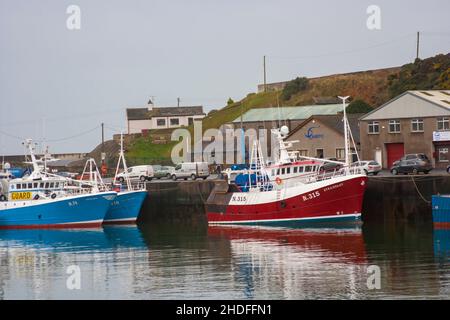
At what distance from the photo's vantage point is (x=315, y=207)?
5612 centimetres

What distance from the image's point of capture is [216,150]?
95.0m

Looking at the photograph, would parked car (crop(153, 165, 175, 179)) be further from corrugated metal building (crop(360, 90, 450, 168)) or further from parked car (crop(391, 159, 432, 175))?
parked car (crop(391, 159, 432, 175))

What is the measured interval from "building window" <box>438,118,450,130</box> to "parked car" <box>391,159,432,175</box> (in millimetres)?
8335

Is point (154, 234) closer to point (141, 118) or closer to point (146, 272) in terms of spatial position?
point (146, 272)

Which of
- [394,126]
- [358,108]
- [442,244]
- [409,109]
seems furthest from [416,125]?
[442,244]

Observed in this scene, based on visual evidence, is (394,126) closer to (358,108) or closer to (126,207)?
(126,207)

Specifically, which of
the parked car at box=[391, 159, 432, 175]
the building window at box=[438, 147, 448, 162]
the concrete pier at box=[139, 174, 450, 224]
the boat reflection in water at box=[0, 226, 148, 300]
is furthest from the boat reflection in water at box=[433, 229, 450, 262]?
the building window at box=[438, 147, 448, 162]

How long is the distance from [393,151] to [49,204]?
2561cm

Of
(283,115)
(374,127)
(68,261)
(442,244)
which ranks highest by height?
(283,115)

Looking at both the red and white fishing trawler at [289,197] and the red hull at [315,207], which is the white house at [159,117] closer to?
the red and white fishing trawler at [289,197]

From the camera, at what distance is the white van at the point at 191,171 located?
76.6 meters

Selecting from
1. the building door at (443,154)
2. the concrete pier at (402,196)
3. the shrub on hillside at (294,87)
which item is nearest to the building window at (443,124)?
the building door at (443,154)

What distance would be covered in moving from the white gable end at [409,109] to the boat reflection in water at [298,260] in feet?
64.1
